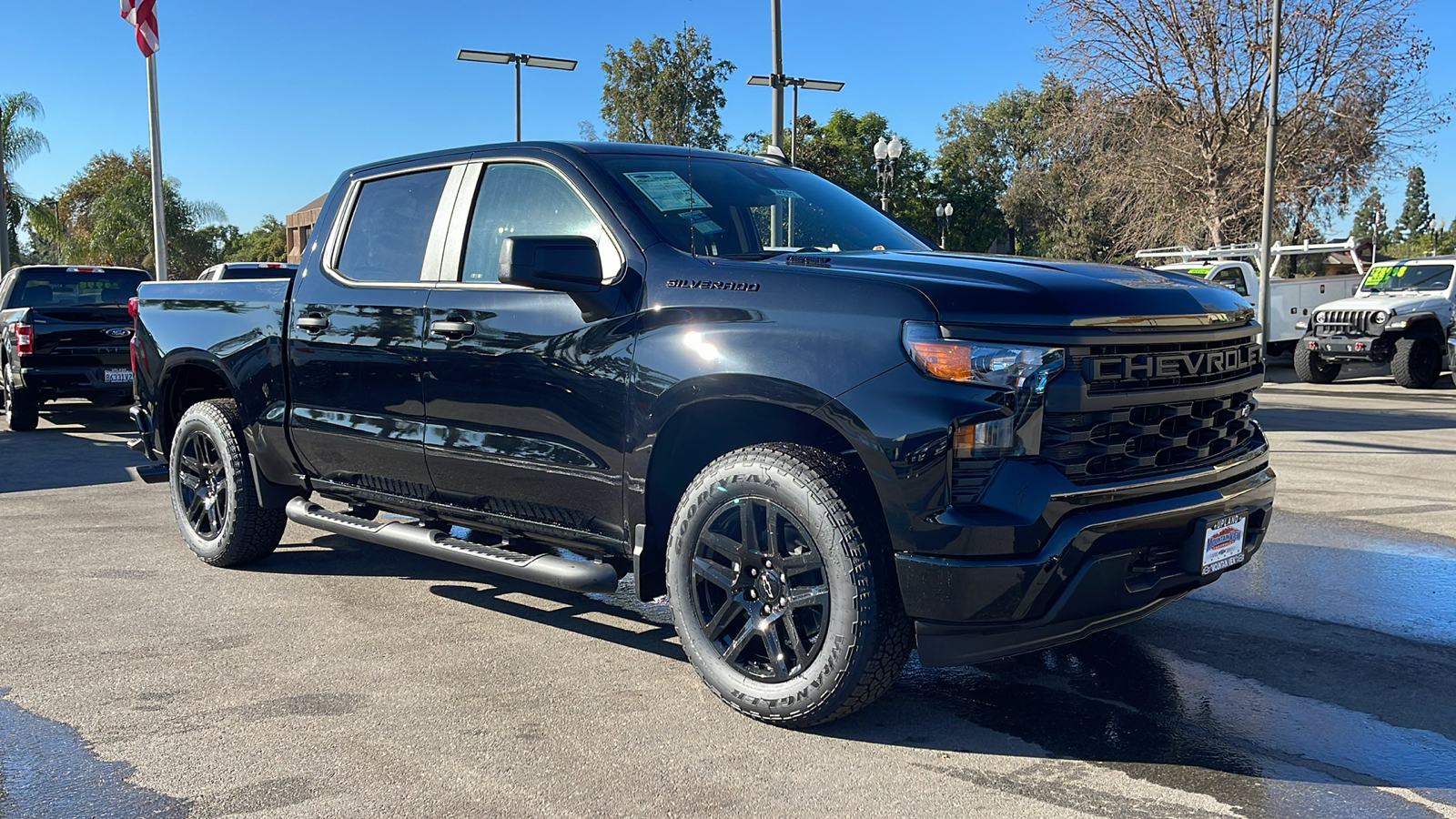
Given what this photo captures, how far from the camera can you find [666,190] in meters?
4.40

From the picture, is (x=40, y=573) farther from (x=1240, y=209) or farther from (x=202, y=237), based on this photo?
(x=202, y=237)

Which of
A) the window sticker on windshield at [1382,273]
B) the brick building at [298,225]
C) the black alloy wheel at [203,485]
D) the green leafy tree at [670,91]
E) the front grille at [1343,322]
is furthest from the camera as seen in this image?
the brick building at [298,225]

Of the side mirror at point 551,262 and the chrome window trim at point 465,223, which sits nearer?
the side mirror at point 551,262

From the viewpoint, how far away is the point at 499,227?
184 inches

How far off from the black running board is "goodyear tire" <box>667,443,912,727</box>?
1.12 ft

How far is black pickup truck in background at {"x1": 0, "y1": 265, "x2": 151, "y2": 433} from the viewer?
1267 centimetres

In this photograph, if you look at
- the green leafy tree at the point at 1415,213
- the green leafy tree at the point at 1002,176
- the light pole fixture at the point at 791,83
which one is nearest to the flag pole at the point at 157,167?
the light pole fixture at the point at 791,83

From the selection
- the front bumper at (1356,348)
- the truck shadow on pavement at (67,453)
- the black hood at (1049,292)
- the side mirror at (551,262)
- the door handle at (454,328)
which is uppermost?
the side mirror at (551,262)

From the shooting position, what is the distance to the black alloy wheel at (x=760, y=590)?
11.9 feet

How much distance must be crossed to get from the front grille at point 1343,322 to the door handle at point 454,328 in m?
16.4

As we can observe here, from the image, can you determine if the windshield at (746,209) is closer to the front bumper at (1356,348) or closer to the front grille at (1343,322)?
the front bumper at (1356,348)

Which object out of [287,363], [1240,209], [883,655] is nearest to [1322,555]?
[883,655]

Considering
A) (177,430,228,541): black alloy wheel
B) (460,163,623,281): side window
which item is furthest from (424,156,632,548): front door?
(177,430,228,541): black alloy wheel

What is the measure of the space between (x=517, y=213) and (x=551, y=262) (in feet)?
2.72
